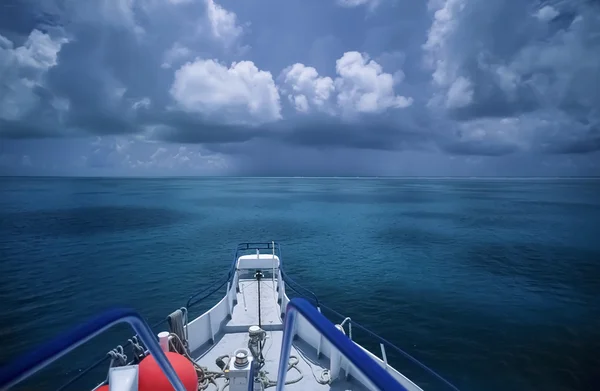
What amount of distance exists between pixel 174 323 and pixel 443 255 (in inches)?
1371

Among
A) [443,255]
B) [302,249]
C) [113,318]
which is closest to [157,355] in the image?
[113,318]

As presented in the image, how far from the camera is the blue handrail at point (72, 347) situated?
1637 mm

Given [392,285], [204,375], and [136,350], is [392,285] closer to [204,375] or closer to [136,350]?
[204,375]

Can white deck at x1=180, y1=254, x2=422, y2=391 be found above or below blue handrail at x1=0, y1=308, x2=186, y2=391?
below

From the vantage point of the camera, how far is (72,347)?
80.8 inches

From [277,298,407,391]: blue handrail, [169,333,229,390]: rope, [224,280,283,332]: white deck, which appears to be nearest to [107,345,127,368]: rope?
[169,333,229,390]: rope

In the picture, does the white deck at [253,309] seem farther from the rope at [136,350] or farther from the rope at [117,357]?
the rope at [117,357]

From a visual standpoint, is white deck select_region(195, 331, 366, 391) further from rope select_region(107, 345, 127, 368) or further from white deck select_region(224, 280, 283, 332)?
rope select_region(107, 345, 127, 368)

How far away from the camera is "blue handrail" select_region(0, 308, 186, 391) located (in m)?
1.64

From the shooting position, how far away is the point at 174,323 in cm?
824

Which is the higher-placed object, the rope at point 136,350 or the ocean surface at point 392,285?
the rope at point 136,350

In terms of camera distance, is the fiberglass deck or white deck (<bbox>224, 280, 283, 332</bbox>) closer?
the fiberglass deck

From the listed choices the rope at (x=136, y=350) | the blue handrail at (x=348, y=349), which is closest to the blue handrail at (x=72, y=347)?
the blue handrail at (x=348, y=349)

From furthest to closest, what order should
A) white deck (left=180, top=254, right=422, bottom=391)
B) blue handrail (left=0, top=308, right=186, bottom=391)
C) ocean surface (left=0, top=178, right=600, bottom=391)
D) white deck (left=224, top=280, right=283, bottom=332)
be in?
ocean surface (left=0, top=178, right=600, bottom=391), white deck (left=224, top=280, right=283, bottom=332), white deck (left=180, top=254, right=422, bottom=391), blue handrail (left=0, top=308, right=186, bottom=391)
